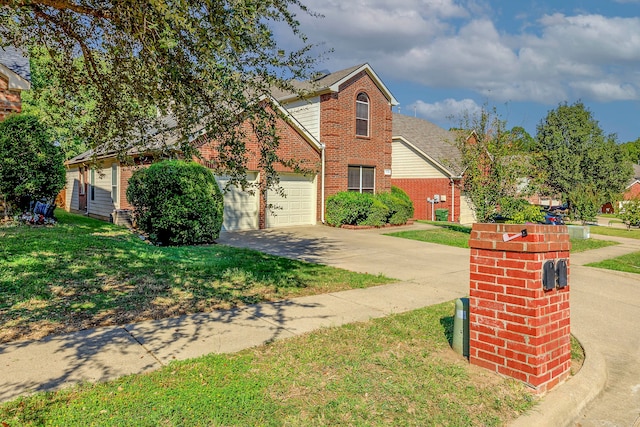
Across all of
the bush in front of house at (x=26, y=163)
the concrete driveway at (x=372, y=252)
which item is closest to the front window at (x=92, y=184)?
the bush in front of house at (x=26, y=163)

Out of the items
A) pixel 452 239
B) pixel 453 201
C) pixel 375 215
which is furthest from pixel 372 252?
pixel 453 201

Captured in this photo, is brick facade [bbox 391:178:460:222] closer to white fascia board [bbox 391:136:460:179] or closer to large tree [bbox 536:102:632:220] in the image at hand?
white fascia board [bbox 391:136:460:179]

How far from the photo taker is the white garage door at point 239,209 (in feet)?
49.5

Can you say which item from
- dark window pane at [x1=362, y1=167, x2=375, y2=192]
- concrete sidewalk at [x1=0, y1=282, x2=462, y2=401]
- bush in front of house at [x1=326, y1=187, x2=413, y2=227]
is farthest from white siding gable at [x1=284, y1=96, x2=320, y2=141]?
concrete sidewalk at [x1=0, y1=282, x2=462, y2=401]

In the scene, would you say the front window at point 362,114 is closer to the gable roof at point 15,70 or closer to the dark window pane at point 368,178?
the dark window pane at point 368,178

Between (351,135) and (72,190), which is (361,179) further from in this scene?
(72,190)

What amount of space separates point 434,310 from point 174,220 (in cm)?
718

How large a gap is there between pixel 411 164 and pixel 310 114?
28.9 feet

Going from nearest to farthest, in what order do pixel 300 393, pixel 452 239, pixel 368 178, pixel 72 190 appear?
pixel 300 393 → pixel 452 239 → pixel 368 178 → pixel 72 190

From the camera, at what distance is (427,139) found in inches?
1053

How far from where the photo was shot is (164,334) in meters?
4.61

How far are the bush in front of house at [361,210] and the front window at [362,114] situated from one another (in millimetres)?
3192

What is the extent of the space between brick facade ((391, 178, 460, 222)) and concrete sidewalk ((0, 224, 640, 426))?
1479 cm

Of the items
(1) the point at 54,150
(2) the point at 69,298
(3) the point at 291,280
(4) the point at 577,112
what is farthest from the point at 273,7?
(4) the point at 577,112
